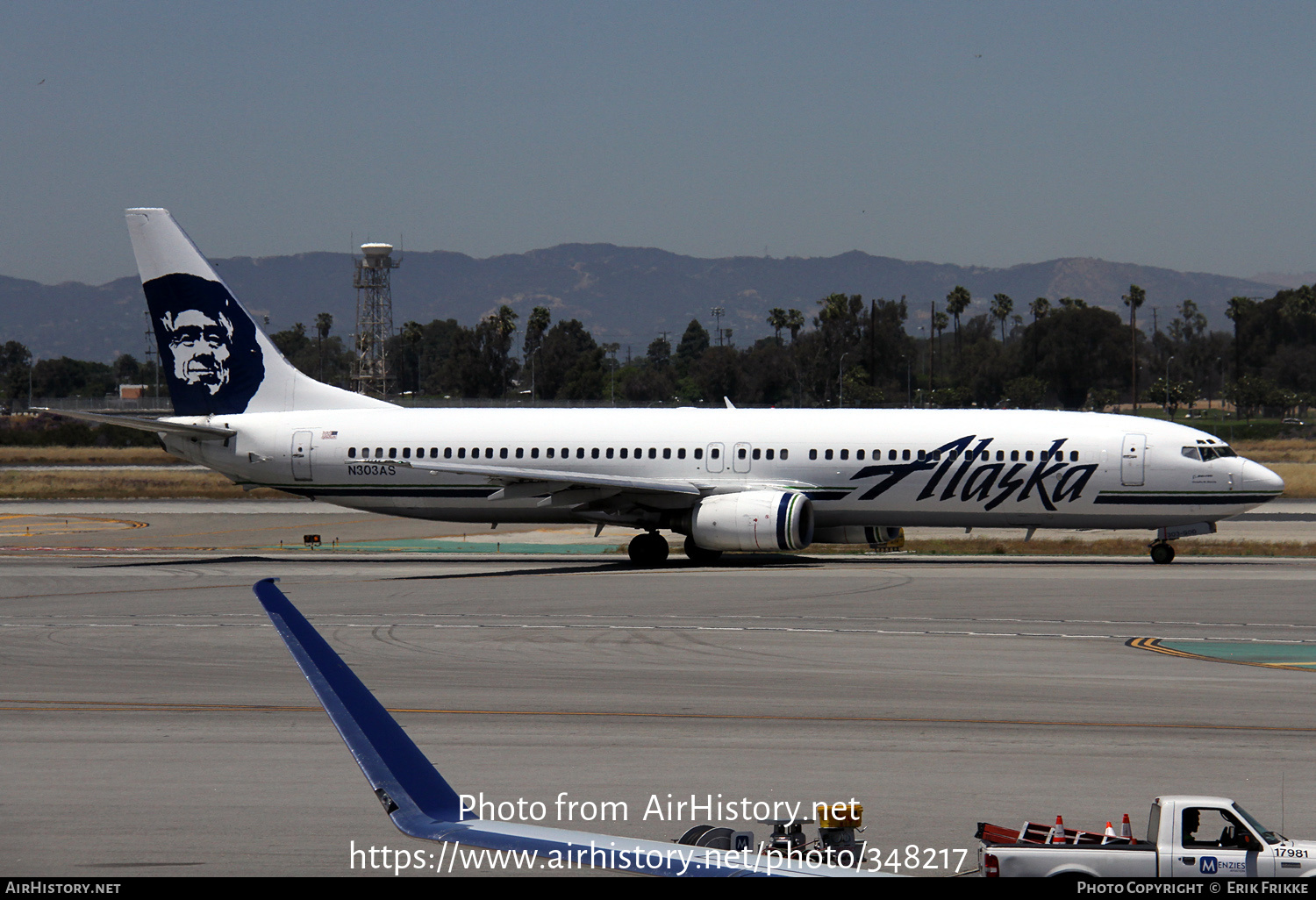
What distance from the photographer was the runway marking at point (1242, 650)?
2089cm

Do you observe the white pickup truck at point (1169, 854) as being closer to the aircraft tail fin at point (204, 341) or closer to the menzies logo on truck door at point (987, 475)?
the menzies logo on truck door at point (987, 475)

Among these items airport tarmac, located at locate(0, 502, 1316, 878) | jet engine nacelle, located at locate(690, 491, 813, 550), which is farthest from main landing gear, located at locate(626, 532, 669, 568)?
airport tarmac, located at locate(0, 502, 1316, 878)

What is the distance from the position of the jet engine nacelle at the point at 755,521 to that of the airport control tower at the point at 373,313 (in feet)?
407

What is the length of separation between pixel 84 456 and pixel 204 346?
72.4 meters

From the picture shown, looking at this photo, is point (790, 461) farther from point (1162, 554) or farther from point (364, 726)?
point (364, 726)

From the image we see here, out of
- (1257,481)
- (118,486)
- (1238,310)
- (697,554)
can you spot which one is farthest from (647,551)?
(1238,310)

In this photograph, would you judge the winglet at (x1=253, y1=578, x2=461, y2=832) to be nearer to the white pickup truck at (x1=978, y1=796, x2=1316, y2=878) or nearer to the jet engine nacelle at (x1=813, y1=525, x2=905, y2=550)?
the white pickup truck at (x1=978, y1=796, x2=1316, y2=878)

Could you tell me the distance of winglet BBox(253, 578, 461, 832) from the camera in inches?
247

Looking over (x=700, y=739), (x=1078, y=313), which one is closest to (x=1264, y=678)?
(x=700, y=739)

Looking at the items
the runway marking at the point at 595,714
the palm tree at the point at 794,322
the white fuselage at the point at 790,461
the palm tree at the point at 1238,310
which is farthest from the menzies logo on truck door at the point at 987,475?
the palm tree at the point at 1238,310

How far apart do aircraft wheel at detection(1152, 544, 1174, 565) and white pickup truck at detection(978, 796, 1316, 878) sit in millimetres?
29515

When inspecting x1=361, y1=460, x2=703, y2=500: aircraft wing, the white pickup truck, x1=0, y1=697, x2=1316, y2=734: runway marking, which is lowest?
x1=0, y1=697, x2=1316, y2=734: runway marking

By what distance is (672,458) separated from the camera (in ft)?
127

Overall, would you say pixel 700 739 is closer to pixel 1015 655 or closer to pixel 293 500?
pixel 1015 655
